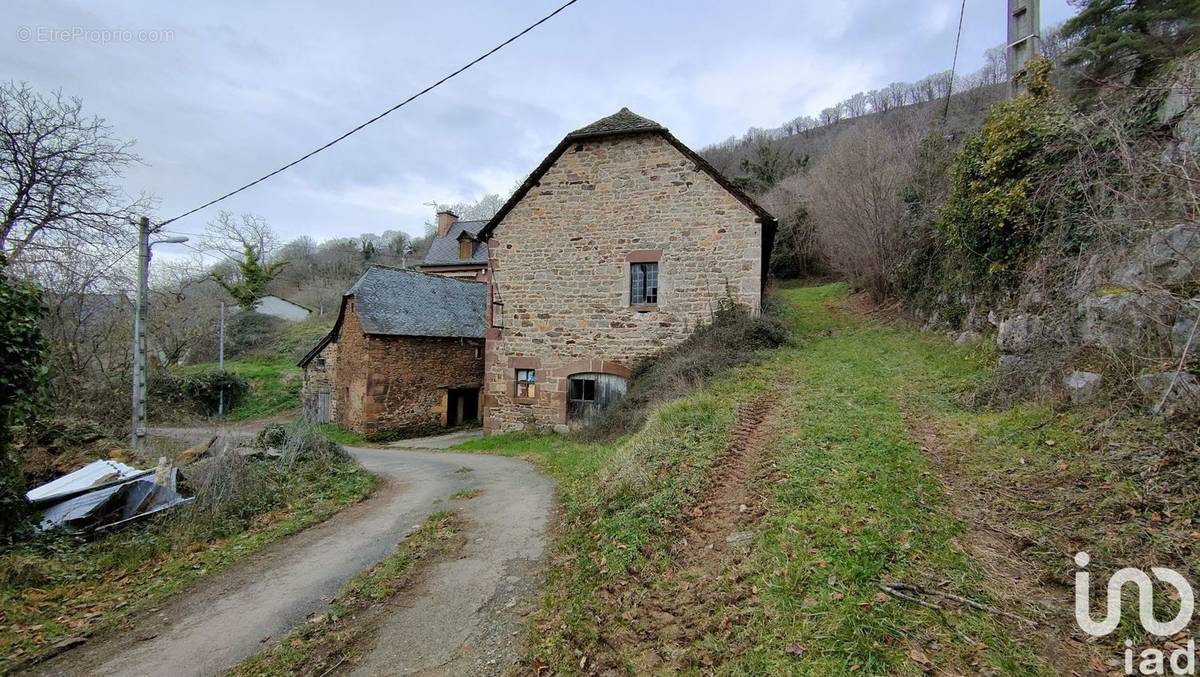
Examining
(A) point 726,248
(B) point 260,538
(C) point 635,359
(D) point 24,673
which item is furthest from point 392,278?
(D) point 24,673

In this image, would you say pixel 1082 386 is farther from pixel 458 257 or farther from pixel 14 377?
pixel 458 257

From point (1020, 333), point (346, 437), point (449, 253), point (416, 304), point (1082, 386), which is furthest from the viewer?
point (449, 253)

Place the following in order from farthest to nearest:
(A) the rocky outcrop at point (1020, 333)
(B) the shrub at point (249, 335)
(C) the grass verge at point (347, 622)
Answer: (B) the shrub at point (249, 335)
(A) the rocky outcrop at point (1020, 333)
(C) the grass verge at point (347, 622)

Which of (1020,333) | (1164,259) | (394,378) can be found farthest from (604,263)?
(1164,259)

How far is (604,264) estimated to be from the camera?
1412 cm

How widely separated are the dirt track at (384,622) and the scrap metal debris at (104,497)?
6.49 ft

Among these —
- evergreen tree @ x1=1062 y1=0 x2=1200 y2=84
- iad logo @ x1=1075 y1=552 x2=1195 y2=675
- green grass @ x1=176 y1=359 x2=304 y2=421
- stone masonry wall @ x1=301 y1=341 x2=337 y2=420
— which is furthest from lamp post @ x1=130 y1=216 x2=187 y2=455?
evergreen tree @ x1=1062 y1=0 x2=1200 y2=84

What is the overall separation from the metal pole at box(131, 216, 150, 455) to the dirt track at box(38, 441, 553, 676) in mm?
5605

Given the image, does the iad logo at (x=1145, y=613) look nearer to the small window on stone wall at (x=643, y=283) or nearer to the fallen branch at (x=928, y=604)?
the fallen branch at (x=928, y=604)

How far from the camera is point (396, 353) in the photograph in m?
19.2

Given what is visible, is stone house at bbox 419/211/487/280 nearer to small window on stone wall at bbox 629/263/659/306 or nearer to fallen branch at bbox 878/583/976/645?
small window on stone wall at bbox 629/263/659/306

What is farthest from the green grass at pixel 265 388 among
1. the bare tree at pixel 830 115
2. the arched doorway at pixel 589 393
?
the bare tree at pixel 830 115

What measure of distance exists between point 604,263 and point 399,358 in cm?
1007

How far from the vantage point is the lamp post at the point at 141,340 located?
965cm
